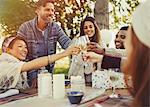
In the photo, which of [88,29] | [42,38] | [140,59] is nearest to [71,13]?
[88,29]

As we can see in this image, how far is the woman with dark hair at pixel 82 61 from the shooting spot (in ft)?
7.49

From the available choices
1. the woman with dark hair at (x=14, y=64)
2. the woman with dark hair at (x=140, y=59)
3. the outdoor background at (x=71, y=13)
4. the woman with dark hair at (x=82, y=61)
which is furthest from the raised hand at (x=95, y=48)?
the woman with dark hair at (x=140, y=59)

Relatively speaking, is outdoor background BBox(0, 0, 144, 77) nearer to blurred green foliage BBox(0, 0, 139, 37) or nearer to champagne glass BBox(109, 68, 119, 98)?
blurred green foliage BBox(0, 0, 139, 37)

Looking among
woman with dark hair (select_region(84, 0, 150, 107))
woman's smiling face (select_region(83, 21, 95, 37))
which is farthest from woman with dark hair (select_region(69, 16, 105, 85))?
woman with dark hair (select_region(84, 0, 150, 107))

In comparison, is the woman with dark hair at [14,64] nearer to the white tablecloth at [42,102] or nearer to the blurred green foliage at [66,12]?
the blurred green foliage at [66,12]

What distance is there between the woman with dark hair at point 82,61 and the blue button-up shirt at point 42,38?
146 mm

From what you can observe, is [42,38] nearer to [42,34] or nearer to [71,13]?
[42,34]

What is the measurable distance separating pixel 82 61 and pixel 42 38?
37cm

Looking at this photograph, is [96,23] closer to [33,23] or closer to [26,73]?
[33,23]

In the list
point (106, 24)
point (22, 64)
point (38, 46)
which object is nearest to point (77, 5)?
point (106, 24)

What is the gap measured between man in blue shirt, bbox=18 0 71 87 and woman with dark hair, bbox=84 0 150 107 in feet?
4.83

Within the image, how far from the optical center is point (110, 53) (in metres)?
2.29

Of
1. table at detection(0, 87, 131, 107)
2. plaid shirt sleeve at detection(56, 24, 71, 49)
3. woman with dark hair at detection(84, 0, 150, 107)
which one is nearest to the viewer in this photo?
woman with dark hair at detection(84, 0, 150, 107)

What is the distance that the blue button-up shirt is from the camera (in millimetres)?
2159
